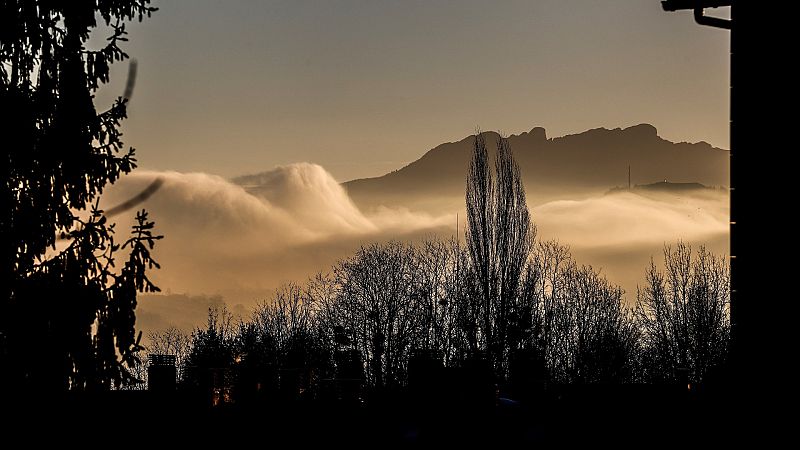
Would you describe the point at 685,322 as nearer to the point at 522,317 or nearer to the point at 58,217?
the point at 522,317

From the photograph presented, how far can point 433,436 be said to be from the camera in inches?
846

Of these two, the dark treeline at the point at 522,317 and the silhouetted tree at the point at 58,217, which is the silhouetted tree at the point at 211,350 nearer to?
the dark treeline at the point at 522,317

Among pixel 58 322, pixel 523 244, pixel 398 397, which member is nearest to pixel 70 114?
pixel 58 322

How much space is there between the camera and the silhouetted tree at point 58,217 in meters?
17.2

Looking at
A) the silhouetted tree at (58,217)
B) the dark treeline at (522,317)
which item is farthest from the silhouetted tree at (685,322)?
the silhouetted tree at (58,217)

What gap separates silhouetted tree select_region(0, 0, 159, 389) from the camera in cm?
1716

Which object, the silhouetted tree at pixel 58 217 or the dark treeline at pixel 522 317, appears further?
the dark treeline at pixel 522 317

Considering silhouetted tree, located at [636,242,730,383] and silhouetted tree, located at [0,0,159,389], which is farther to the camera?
silhouetted tree, located at [636,242,730,383]

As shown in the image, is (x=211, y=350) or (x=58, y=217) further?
(x=211, y=350)

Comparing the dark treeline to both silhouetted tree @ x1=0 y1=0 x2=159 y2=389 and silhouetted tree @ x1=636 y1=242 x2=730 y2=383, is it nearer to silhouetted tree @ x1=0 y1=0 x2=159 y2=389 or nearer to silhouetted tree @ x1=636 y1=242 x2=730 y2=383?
silhouetted tree @ x1=636 y1=242 x2=730 y2=383

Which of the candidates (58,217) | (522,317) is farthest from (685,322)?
(58,217)

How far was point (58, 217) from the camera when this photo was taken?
17766 mm

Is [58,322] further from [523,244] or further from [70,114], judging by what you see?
[523,244]

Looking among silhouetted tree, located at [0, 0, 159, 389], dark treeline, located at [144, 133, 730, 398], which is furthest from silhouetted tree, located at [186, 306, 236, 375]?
silhouetted tree, located at [0, 0, 159, 389]
